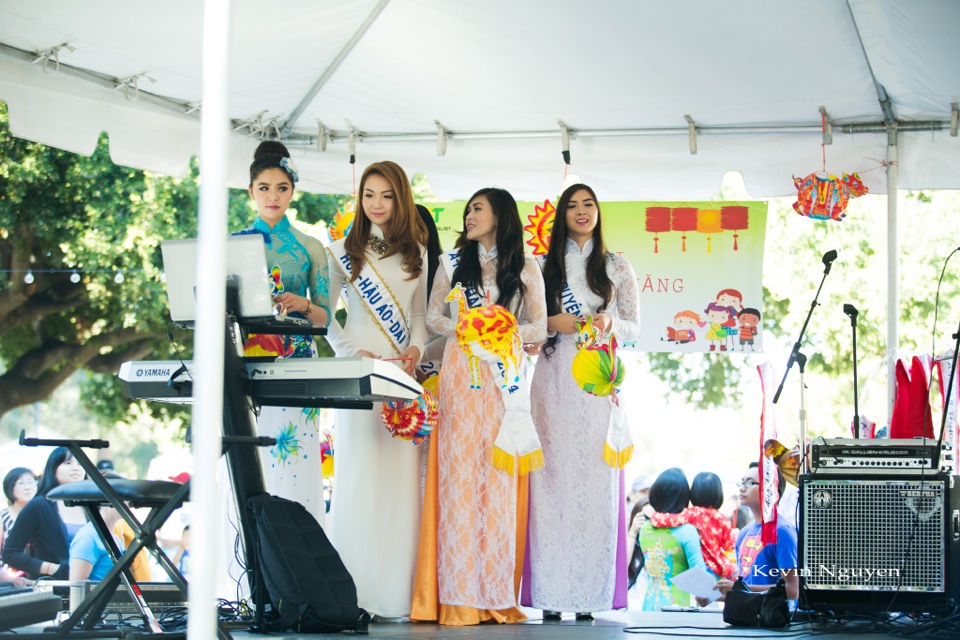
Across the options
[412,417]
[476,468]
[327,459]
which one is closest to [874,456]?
[476,468]

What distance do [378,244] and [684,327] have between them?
7.79ft

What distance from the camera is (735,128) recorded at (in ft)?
19.1

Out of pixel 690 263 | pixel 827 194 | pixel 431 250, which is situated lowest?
pixel 431 250

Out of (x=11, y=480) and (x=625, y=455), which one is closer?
(x=625, y=455)

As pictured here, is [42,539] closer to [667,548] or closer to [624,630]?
[667,548]

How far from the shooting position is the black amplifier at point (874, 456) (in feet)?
13.7

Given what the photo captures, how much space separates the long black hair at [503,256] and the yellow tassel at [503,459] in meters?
0.58

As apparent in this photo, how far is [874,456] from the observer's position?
422 cm

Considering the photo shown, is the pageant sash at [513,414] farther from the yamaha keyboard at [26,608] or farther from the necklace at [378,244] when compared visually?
the yamaha keyboard at [26,608]

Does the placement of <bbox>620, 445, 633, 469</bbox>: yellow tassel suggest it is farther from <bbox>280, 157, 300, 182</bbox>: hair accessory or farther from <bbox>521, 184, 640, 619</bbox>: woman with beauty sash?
<bbox>280, 157, 300, 182</bbox>: hair accessory

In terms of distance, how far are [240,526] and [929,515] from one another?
2.41 meters

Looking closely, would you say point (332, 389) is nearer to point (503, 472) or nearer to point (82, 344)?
point (503, 472)

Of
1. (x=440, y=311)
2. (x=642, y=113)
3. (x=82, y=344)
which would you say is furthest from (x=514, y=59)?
(x=82, y=344)

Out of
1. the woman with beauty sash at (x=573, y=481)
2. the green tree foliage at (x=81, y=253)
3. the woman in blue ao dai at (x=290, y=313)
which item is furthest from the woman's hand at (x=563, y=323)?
the green tree foliage at (x=81, y=253)
